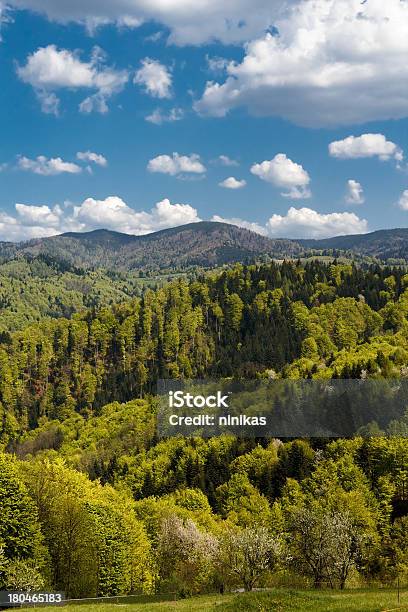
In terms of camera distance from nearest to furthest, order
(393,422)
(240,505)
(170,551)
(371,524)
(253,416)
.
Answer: (170,551), (371,524), (240,505), (393,422), (253,416)

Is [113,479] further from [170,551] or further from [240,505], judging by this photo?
[170,551]

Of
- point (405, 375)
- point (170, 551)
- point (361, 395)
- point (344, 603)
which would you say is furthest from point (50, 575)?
point (405, 375)

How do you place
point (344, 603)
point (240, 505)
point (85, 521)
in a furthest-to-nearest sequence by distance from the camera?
1. point (240, 505)
2. point (85, 521)
3. point (344, 603)

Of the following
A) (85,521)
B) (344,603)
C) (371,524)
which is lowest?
(371,524)

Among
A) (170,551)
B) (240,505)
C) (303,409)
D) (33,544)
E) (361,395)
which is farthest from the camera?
(303,409)

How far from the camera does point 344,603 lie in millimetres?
40219

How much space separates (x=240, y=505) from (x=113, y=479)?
61904 millimetres

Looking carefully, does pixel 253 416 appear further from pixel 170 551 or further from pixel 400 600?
pixel 400 600

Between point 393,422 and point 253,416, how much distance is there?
54059 mm

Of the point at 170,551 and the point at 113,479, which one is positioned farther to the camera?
the point at 113,479

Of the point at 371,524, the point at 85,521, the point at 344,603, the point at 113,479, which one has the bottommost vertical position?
the point at 113,479

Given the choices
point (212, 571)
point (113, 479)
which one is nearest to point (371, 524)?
point (212, 571)

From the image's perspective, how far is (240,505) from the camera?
427 feet

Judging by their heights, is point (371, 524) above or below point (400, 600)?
below
